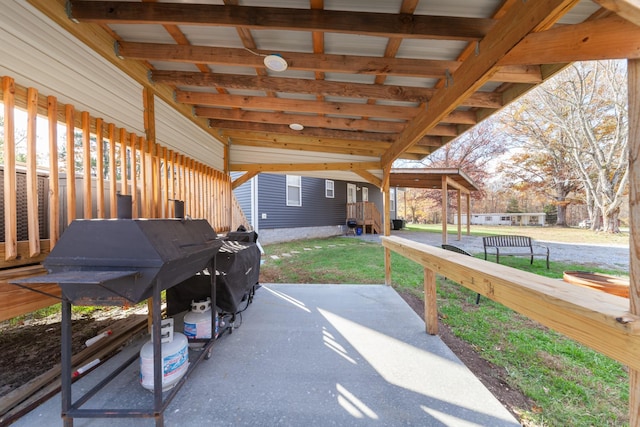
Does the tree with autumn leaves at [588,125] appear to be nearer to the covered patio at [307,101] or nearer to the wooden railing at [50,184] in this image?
the covered patio at [307,101]

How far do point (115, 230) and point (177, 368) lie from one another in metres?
1.10

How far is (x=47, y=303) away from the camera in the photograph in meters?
1.86

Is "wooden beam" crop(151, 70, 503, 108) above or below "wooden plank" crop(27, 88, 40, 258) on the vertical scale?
above

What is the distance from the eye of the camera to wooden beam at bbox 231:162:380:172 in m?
4.84

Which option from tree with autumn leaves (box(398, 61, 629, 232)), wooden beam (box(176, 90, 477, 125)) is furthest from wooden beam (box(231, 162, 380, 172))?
tree with autumn leaves (box(398, 61, 629, 232))

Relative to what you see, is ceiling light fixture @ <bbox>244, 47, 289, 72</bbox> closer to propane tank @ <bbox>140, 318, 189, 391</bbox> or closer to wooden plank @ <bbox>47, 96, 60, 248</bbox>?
wooden plank @ <bbox>47, 96, 60, 248</bbox>

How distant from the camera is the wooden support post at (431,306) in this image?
2.66 m

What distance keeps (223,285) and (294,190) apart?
26.7 ft

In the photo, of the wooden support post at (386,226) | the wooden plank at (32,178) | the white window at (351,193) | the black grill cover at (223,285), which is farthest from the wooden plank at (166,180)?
the white window at (351,193)

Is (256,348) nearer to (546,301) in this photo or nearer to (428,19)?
(546,301)

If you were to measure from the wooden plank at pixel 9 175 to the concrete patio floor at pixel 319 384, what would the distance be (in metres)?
1.12

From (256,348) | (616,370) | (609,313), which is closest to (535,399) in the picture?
(616,370)

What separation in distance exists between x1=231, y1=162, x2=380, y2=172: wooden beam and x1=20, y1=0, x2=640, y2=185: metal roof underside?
1.24m

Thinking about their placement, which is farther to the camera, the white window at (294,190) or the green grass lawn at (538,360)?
the white window at (294,190)
